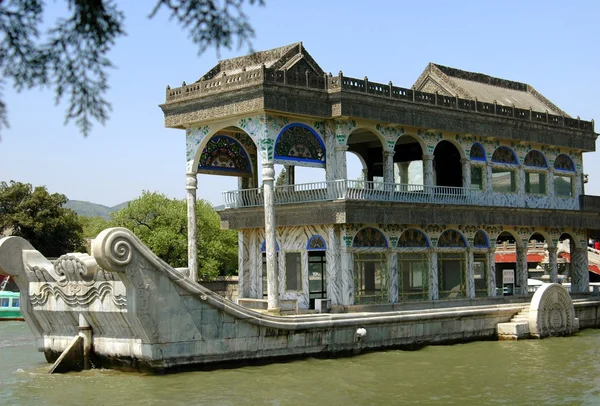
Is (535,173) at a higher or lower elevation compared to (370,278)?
higher

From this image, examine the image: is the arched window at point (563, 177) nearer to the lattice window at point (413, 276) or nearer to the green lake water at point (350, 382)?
the lattice window at point (413, 276)

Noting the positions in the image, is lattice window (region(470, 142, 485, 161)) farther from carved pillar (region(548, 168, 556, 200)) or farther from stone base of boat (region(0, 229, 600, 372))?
stone base of boat (region(0, 229, 600, 372))

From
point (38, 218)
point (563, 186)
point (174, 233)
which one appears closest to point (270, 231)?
point (563, 186)

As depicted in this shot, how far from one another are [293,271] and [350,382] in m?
7.23

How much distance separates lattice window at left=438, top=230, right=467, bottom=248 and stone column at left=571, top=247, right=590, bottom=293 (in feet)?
22.2

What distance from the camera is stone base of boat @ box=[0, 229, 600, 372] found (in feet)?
59.9

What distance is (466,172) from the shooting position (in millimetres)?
28172

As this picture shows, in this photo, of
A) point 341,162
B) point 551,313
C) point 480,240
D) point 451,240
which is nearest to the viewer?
point 341,162

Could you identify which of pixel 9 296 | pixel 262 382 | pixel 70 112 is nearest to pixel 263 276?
pixel 262 382

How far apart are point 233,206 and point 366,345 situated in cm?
682

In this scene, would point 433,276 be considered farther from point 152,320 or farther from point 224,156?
point 152,320

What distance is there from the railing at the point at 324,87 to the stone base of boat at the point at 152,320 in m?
5.95

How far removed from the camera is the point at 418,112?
1035 inches

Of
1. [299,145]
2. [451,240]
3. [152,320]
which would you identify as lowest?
[152,320]
